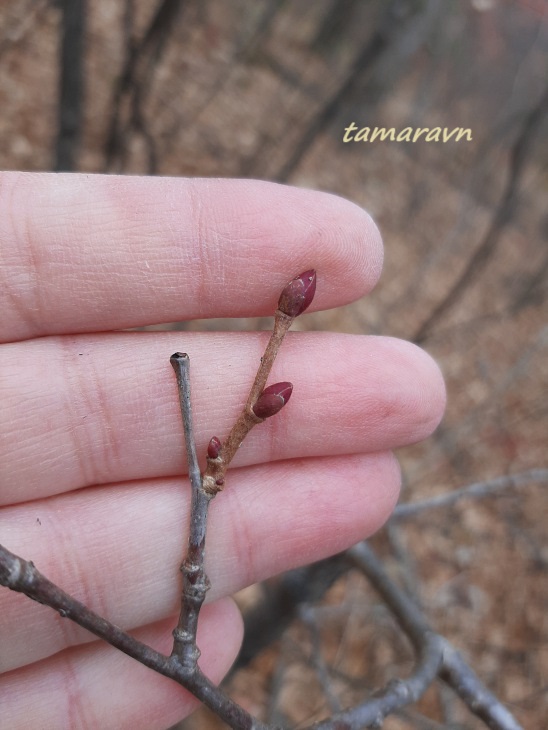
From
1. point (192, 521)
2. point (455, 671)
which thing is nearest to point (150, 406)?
point (192, 521)

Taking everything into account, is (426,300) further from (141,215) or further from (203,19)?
(141,215)

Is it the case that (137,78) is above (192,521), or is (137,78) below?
above

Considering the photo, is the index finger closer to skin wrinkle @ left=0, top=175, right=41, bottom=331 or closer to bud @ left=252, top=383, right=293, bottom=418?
skin wrinkle @ left=0, top=175, right=41, bottom=331

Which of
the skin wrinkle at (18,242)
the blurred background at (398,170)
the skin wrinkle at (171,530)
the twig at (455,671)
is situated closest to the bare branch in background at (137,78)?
the blurred background at (398,170)

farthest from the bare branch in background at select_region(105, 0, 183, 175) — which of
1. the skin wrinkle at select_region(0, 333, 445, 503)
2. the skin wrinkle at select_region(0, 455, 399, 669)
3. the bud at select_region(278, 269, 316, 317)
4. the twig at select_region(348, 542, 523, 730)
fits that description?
the twig at select_region(348, 542, 523, 730)

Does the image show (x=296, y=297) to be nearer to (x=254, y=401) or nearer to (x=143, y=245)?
(x=254, y=401)

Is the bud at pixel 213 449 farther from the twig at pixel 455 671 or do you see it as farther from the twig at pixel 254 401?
the twig at pixel 455 671
